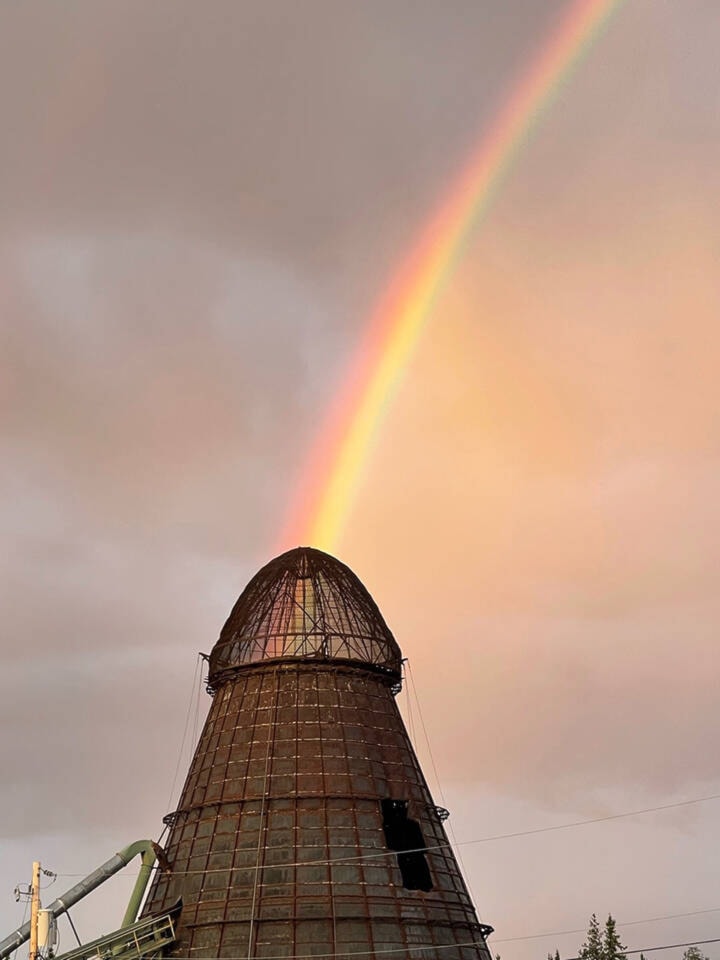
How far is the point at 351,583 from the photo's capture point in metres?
65.1

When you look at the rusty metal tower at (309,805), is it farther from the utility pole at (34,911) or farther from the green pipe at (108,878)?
the utility pole at (34,911)

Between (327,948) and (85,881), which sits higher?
(85,881)

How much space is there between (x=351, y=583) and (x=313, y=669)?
21.9 ft

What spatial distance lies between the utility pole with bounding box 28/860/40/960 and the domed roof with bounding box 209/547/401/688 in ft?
59.8

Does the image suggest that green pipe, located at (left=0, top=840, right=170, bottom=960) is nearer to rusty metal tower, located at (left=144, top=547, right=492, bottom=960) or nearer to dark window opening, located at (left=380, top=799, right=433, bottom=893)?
rusty metal tower, located at (left=144, top=547, right=492, bottom=960)

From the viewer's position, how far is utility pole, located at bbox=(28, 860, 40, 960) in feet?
141

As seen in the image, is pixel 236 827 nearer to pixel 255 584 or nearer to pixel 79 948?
pixel 79 948

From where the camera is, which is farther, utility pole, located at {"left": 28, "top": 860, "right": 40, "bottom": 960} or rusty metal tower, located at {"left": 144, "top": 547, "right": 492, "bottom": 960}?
rusty metal tower, located at {"left": 144, "top": 547, "right": 492, "bottom": 960}

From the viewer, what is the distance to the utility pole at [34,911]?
43056mm

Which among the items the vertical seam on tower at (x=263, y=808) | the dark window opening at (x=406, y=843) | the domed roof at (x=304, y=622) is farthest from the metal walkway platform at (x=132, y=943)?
the domed roof at (x=304, y=622)

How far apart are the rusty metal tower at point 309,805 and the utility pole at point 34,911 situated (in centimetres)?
968

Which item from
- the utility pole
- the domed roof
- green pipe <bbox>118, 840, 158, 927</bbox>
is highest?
the domed roof

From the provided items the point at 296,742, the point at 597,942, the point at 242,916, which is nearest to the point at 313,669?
the point at 296,742

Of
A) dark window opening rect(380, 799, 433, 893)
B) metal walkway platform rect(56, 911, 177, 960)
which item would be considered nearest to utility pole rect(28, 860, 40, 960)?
metal walkway platform rect(56, 911, 177, 960)
